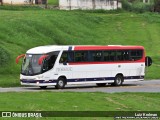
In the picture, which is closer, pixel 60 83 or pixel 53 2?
pixel 60 83

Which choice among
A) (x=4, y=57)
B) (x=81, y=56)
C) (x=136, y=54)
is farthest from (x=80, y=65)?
(x=4, y=57)

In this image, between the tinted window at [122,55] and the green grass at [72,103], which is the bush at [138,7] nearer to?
the tinted window at [122,55]

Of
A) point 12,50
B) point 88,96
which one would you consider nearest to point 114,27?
point 12,50

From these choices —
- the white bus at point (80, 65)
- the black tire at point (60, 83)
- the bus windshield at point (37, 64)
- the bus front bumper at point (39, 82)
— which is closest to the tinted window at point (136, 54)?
the white bus at point (80, 65)

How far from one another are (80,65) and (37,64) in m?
3.70

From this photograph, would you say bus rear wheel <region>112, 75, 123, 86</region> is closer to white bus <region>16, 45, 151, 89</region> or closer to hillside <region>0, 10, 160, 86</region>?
white bus <region>16, 45, 151, 89</region>

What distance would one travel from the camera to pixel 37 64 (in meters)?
38.2

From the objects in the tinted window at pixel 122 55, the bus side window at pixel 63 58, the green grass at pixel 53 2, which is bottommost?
the tinted window at pixel 122 55

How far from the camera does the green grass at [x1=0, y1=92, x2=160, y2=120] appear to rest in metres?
22.1

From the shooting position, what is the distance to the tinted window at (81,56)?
4011 cm

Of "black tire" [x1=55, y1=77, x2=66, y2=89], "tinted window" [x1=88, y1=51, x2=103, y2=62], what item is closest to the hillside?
"black tire" [x1=55, y1=77, x2=66, y2=89]

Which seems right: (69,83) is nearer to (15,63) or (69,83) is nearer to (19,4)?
(15,63)

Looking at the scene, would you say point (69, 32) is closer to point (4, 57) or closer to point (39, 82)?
point (4, 57)

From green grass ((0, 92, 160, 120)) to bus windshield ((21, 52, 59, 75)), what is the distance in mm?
10247
